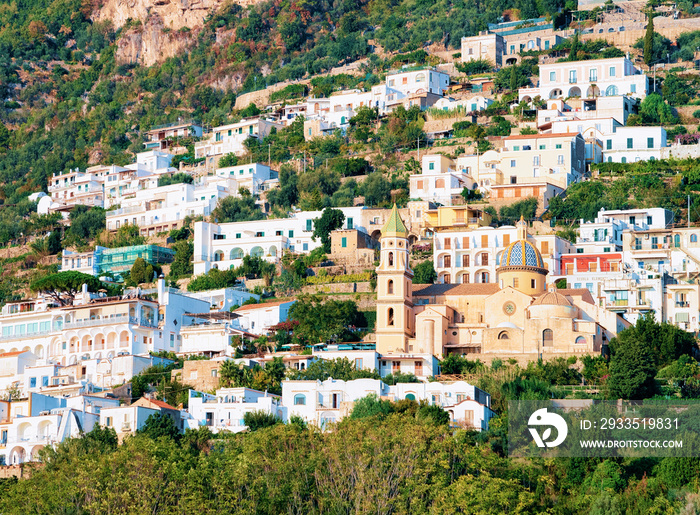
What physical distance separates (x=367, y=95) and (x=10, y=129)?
4444 cm

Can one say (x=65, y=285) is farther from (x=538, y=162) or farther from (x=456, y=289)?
(x=538, y=162)

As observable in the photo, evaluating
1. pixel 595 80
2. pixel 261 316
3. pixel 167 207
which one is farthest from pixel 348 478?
pixel 595 80

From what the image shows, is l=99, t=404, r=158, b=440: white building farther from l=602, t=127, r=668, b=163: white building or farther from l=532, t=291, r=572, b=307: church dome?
l=602, t=127, r=668, b=163: white building

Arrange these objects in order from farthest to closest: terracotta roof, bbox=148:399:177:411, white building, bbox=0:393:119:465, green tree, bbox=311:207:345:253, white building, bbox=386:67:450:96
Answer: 1. white building, bbox=386:67:450:96
2. green tree, bbox=311:207:345:253
3. terracotta roof, bbox=148:399:177:411
4. white building, bbox=0:393:119:465

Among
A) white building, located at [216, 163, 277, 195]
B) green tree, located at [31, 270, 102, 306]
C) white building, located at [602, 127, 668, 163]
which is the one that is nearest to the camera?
green tree, located at [31, 270, 102, 306]

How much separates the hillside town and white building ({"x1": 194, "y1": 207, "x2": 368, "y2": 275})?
208 mm

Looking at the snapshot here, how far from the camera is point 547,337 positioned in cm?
6962

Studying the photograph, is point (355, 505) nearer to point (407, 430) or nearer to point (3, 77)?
point (407, 430)

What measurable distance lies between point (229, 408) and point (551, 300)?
17310 millimetres

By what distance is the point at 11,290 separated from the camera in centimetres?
9469

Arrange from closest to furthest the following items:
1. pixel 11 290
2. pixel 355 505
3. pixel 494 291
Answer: pixel 355 505 < pixel 494 291 < pixel 11 290

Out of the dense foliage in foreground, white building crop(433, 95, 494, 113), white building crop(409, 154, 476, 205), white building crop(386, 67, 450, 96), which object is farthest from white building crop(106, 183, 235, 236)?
the dense foliage in foreground

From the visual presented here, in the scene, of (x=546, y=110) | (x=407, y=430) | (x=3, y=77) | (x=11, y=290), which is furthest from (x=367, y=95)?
(x=407, y=430)

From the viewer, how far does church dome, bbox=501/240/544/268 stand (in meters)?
74.2
